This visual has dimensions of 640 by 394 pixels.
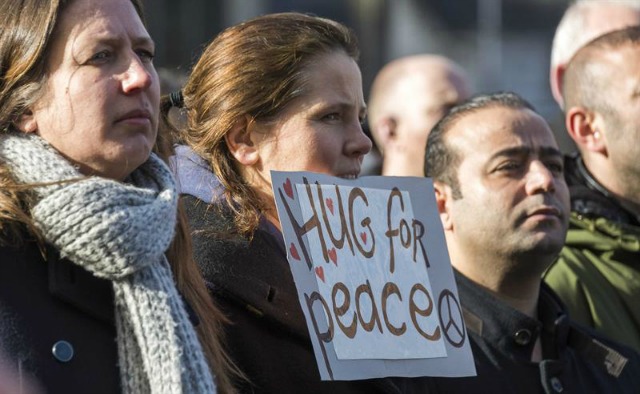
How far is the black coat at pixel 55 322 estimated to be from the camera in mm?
2803

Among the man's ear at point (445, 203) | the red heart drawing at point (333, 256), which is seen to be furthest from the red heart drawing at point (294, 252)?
the man's ear at point (445, 203)

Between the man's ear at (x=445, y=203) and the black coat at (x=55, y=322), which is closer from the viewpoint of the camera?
the black coat at (x=55, y=322)

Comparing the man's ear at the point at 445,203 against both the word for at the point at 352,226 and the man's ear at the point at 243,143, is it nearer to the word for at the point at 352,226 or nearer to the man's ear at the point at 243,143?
the word for at the point at 352,226

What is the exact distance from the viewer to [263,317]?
344 cm

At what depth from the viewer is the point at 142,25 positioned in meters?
3.27

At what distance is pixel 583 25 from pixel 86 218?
3.99 meters

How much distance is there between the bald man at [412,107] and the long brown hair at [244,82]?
2.03 metres

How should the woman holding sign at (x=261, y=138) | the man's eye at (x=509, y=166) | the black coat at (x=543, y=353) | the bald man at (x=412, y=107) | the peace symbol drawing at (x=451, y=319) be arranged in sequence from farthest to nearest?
the bald man at (x=412, y=107) → the man's eye at (x=509, y=166) → the black coat at (x=543, y=353) → the peace symbol drawing at (x=451, y=319) → the woman holding sign at (x=261, y=138)

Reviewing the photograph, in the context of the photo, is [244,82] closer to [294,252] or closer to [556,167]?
[294,252]

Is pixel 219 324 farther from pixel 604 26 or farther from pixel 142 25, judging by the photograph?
pixel 604 26

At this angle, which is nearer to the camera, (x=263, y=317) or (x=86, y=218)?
(x=86, y=218)

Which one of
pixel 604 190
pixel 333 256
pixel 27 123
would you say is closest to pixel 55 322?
pixel 27 123

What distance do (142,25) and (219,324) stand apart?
72 centimetres

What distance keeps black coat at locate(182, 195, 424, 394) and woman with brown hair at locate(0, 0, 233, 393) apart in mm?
224
